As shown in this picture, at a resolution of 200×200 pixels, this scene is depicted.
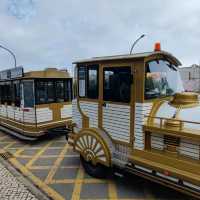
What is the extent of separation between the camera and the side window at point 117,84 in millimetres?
4453

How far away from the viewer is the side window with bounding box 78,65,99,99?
5.09 metres

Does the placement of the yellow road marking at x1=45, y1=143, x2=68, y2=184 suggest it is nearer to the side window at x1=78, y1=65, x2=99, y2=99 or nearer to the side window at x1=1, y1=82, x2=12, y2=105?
the side window at x1=78, y1=65, x2=99, y2=99

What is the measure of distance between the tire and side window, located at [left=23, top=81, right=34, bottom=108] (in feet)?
12.0

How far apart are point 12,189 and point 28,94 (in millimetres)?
4103

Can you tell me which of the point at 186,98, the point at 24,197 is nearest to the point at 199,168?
the point at 186,98

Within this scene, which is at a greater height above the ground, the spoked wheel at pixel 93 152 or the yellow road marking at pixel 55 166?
the spoked wheel at pixel 93 152

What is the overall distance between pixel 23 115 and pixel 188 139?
21.0 feet

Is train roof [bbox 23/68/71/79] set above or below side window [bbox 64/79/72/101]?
above

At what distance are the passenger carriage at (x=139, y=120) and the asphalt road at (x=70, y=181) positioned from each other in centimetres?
39

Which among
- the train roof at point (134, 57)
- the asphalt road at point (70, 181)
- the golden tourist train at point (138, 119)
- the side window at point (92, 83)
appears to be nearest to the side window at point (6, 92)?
the asphalt road at point (70, 181)

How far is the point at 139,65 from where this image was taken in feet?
13.9

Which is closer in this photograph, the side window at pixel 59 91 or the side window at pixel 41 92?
the side window at pixel 41 92

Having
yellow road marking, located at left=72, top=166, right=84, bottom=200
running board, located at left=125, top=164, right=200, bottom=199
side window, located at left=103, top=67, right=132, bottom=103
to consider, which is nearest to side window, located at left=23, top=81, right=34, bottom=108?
yellow road marking, located at left=72, top=166, right=84, bottom=200

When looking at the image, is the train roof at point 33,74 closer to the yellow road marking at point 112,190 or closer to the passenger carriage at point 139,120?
the passenger carriage at point 139,120
